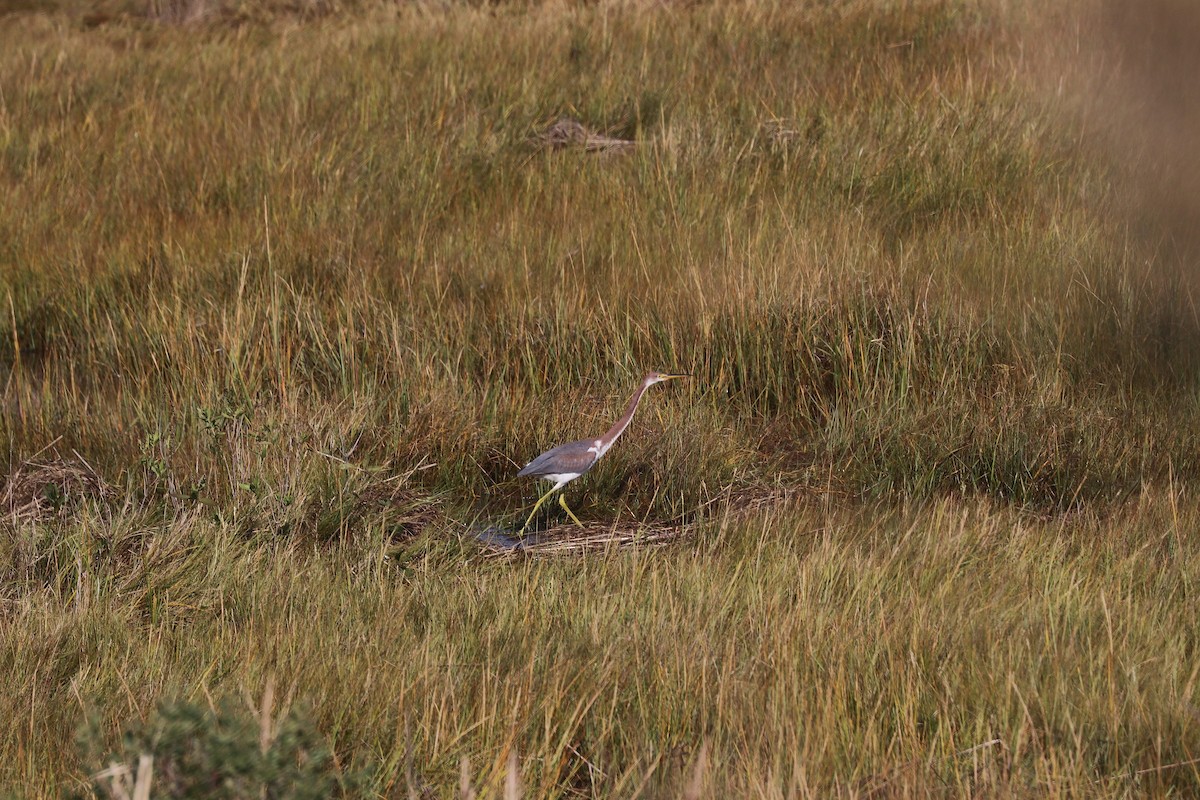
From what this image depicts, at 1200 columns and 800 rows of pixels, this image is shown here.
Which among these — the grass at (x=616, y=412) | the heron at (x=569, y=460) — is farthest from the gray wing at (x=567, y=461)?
the grass at (x=616, y=412)

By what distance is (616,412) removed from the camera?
13.4 ft

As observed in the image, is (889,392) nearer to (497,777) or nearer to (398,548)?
(398,548)

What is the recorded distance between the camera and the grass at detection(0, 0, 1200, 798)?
217 cm

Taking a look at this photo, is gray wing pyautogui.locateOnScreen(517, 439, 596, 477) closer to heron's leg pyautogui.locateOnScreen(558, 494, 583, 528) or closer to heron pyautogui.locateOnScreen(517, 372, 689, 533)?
heron pyautogui.locateOnScreen(517, 372, 689, 533)

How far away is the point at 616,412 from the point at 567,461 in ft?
2.09

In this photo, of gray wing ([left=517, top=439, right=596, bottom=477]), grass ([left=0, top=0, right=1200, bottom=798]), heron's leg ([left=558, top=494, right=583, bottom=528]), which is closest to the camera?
grass ([left=0, top=0, right=1200, bottom=798])

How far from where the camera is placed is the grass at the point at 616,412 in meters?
2.17

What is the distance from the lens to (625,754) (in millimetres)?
2123

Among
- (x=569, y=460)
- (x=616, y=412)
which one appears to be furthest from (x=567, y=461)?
(x=616, y=412)

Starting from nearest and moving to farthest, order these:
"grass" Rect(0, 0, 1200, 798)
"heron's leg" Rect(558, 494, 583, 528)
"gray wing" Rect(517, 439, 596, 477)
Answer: "grass" Rect(0, 0, 1200, 798) < "gray wing" Rect(517, 439, 596, 477) < "heron's leg" Rect(558, 494, 583, 528)

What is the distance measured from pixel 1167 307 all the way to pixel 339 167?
3.70 m

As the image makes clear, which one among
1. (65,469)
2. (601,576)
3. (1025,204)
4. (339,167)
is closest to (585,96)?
(339,167)

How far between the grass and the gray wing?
0.28 m

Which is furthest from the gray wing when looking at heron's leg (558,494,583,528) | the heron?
heron's leg (558,494,583,528)
